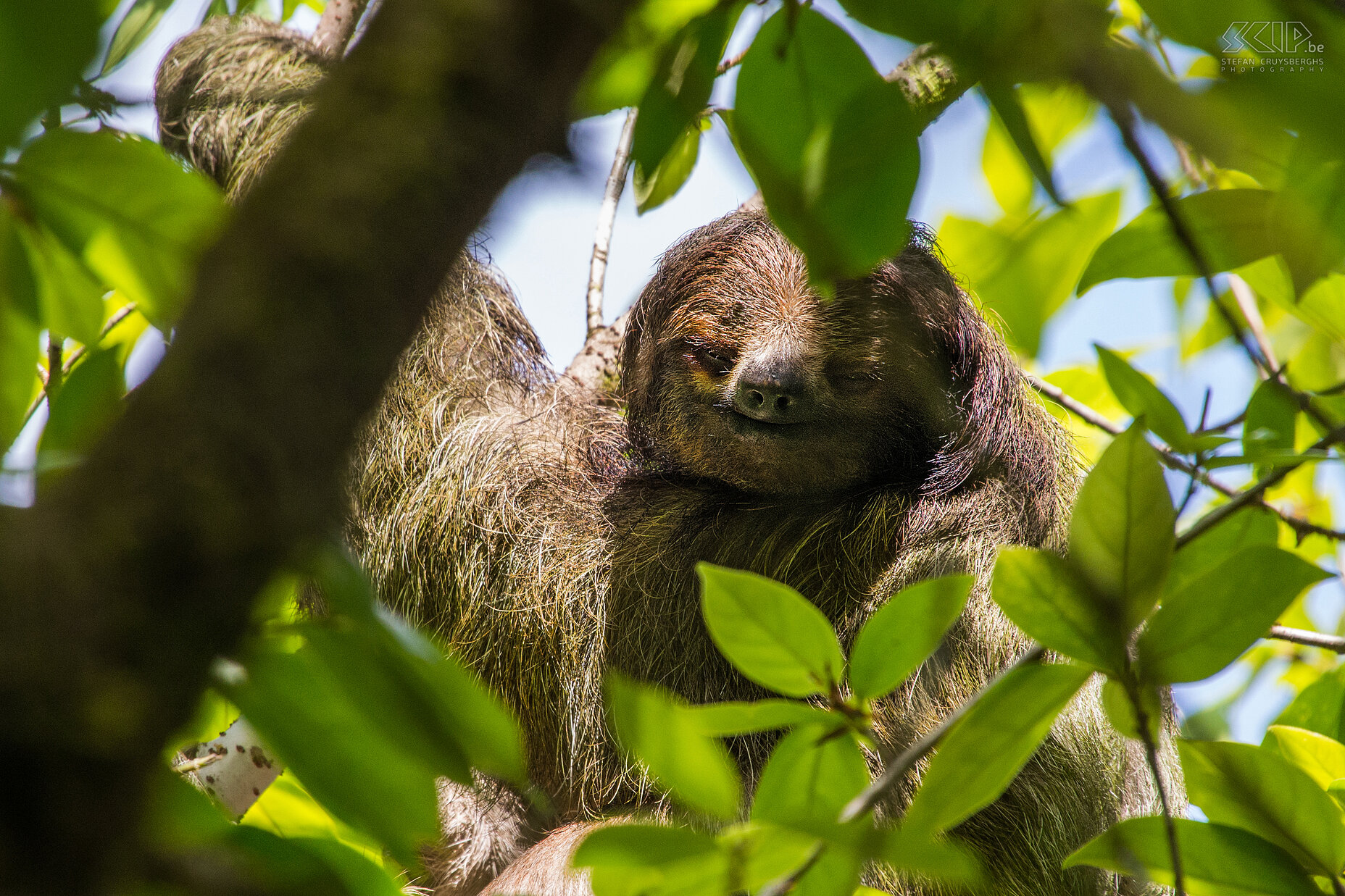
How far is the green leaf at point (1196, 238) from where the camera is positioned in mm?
917

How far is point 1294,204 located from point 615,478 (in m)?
1.90

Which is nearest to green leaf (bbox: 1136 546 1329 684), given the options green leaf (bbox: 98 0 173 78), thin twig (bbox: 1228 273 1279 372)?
green leaf (bbox: 98 0 173 78)

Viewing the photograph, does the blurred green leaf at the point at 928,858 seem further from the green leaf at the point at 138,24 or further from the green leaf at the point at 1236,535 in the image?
the green leaf at the point at 138,24

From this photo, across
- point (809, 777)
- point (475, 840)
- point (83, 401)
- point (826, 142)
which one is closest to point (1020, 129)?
point (826, 142)

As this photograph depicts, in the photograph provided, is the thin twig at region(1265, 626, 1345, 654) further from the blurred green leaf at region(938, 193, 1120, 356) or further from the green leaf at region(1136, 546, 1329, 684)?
the green leaf at region(1136, 546, 1329, 684)

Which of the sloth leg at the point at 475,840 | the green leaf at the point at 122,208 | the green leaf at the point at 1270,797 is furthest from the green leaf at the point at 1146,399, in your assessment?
the sloth leg at the point at 475,840

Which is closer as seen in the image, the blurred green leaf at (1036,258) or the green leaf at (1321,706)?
the blurred green leaf at (1036,258)

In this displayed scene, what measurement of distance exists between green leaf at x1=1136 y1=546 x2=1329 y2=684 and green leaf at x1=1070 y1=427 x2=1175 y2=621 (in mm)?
26

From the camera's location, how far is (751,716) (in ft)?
2.56

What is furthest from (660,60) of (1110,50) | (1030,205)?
(1030,205)

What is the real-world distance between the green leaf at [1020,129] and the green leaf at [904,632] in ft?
1.19

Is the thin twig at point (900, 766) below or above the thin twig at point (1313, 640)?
below

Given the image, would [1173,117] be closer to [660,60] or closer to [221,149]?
[660,60]

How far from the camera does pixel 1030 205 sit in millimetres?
1692
